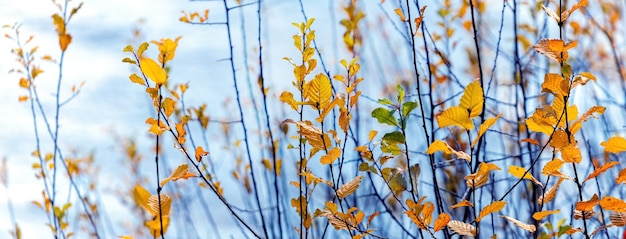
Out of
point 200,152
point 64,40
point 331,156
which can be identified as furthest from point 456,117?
point 64,40

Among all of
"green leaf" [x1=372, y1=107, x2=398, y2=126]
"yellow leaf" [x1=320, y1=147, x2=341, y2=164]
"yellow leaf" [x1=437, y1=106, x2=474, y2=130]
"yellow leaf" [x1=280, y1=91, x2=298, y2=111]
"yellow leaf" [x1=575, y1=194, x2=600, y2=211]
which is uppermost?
"yellow leaf" [x1=280, y1=91, x2=298, y2=111]

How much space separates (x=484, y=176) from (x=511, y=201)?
5.01 ft

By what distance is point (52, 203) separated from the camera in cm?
253

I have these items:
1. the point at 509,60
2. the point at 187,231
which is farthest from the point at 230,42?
the point at 187,231

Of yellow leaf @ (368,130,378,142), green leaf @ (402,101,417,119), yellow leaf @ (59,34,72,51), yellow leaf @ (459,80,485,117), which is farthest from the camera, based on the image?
yellow leaf @ (59,34,72,51)

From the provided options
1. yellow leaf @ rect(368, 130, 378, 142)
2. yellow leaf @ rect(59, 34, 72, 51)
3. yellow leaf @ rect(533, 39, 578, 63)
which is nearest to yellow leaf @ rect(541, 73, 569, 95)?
yellow leaf @ rect(533, 39, 578, 63)

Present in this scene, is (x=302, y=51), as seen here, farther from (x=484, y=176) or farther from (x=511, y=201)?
(x=511, y=201)

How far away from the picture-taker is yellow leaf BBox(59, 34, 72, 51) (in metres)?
2.55

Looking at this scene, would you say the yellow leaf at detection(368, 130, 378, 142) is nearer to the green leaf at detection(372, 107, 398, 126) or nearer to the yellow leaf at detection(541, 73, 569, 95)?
the green leaf at detection(372, 107, 398, 126)

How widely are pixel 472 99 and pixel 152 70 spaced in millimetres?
608

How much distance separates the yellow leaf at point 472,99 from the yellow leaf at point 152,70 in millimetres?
576

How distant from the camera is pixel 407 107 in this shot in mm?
1328

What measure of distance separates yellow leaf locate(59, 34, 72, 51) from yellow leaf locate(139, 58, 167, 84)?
137 centimetres

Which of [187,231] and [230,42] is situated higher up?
[230,42]
